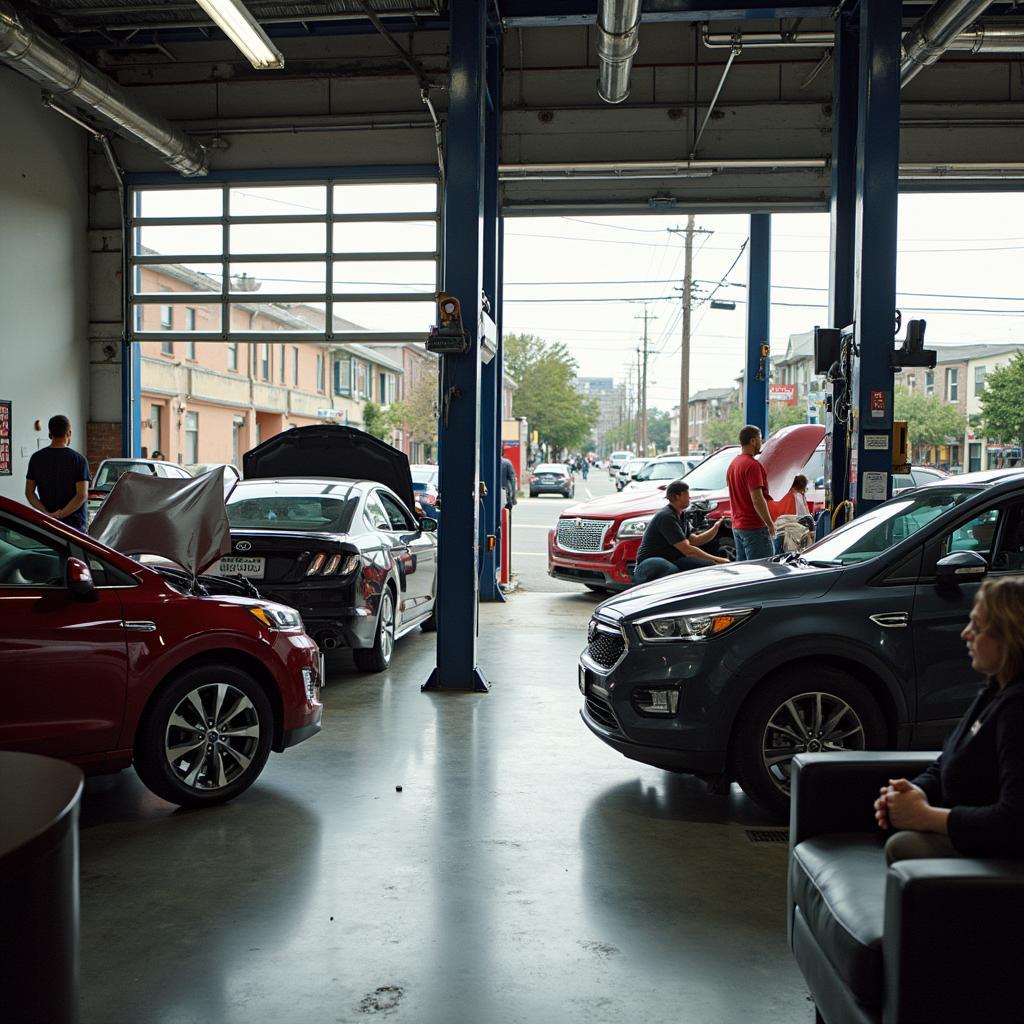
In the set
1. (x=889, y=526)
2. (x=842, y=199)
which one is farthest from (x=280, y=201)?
(x=889, y=526)

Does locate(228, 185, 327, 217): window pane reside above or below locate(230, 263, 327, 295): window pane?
above

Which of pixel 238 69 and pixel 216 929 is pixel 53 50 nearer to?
pixel 238 69

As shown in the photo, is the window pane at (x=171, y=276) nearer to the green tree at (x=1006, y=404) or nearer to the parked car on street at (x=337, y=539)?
the parked car on street at (x=337, y=539)

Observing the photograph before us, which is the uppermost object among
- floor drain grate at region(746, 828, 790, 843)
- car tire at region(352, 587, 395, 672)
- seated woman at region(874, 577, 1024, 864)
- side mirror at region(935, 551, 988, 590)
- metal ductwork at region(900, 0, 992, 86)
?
metal ductwork at region(900, 0, 992, 86)

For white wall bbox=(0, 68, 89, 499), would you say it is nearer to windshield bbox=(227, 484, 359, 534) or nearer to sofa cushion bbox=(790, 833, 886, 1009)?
windshield bbox=(227, 484, 359, 534)

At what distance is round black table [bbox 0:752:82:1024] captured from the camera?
80.7 inches

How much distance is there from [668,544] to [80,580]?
588 cm

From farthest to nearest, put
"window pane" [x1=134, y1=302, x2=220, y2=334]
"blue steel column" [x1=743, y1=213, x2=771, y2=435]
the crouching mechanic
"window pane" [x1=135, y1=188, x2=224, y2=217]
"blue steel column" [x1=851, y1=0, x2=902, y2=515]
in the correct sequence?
"window pane" [x1=134, y1=302, x2=220, y2=334] → "blue steel column" [x1=743, y1=213, x2=771, y2=435] → "window pane" [x1=135, y1=188, x2=224, y2=217] → the crouching mechanic → "blue steel column" [x1=851, y1=0, x2=902, y2=515]

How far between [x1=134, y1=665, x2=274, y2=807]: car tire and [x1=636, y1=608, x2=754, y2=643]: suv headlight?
6.48 feet

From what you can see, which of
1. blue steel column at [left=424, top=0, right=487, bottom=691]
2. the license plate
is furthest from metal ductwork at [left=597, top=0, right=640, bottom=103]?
the license plate

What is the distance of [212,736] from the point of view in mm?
5281

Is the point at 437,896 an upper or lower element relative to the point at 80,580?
lower

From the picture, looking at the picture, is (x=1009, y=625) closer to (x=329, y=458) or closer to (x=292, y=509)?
(x=292, y=509)

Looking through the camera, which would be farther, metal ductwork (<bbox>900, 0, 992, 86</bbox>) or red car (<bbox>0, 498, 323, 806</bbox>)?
metal ductwork (<bbox>900, 0, 992, 86</bbox>)
